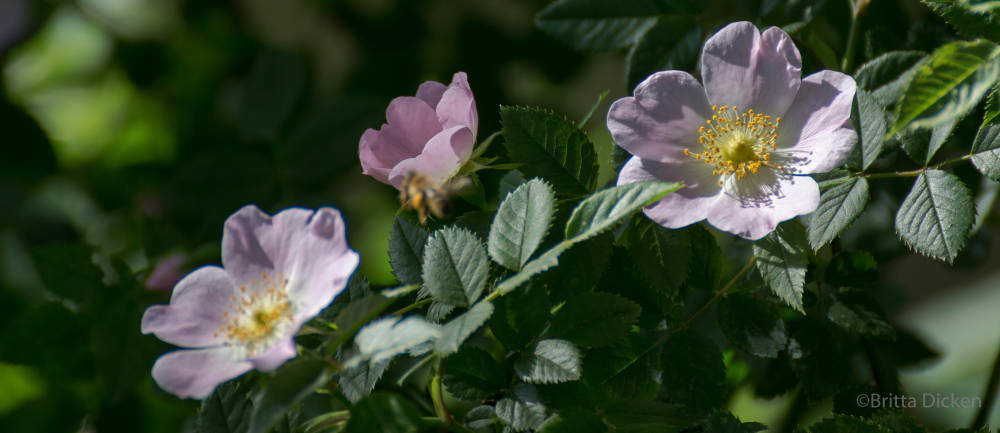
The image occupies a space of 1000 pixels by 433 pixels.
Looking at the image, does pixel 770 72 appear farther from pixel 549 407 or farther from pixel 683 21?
pixel 549 407

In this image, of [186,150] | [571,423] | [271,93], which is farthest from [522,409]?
[186,150]

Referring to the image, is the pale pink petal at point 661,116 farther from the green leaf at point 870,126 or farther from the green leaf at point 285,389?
the green leaf at point 285,389

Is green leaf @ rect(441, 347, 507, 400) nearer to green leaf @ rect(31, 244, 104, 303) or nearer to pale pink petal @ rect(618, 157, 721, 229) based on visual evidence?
pale pink petal @ rect(618, 157, 721, 229)

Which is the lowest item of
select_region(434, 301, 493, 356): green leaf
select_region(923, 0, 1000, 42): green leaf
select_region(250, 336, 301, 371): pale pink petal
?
select_region(434, 301, 493, 356): green leaf

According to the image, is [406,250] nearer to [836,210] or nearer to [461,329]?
[461,329]

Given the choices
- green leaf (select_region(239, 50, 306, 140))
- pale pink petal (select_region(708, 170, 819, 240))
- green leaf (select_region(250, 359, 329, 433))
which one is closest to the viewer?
green leaf (select_region(250, 359, 329, 433))

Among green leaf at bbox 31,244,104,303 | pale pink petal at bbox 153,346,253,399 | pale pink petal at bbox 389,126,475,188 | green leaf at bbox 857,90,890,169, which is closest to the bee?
pale pink petal at bbox 389,126,475,188

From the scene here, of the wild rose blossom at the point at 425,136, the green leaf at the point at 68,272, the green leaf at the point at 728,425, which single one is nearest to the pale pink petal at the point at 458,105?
the wild rose blossom at the point at 425,136
